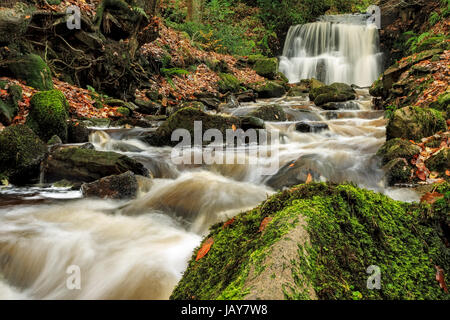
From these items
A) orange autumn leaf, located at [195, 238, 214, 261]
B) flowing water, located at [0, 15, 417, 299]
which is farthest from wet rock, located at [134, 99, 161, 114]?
orange autumn leaf, located at [195, 238, 214, 261]

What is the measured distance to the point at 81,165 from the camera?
15.7 ft

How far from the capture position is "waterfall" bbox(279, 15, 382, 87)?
59.0ft

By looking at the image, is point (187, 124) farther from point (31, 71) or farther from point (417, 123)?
point (417, 123)

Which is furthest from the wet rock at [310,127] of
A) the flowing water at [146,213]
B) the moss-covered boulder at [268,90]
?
the moss-covered boulder at [268,90]

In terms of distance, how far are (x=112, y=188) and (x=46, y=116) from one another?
280 centimetres

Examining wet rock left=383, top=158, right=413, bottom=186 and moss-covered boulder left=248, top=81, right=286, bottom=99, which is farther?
A: moss-covered boulder left=248, top=81, right=286, bottom=99

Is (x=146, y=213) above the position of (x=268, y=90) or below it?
below

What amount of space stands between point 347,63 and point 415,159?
15967 millimetres

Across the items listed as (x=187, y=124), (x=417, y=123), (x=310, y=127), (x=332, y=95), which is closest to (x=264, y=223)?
(x=417, y=123)

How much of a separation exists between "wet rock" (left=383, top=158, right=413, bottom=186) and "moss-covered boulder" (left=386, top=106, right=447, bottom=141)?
867 millimetres

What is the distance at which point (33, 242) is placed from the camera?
10.00 feet

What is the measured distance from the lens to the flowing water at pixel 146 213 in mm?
2527

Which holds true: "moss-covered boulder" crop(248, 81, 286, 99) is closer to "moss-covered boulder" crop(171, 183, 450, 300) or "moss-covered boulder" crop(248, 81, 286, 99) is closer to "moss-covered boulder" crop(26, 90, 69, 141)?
"moss-covered boulder" crop(26, 90, 69, 141)
